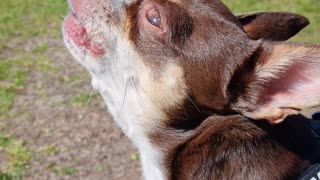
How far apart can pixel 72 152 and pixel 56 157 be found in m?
0.14

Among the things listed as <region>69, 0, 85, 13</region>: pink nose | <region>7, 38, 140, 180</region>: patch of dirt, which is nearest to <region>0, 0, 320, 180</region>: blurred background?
<region>7, 38, 140, 180</region>: patch of dirt

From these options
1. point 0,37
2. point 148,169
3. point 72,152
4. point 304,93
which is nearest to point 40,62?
point 0,37

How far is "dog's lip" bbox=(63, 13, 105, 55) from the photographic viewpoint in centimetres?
301

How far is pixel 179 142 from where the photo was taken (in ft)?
10.2

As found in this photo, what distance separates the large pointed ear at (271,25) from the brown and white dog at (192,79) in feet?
0.05

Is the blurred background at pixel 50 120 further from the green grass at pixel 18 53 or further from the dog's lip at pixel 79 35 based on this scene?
the dog's lip at pixel 79 35

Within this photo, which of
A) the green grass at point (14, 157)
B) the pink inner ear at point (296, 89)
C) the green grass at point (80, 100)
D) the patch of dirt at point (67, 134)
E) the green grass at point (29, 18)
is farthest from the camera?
the green grass at point (29, 18)

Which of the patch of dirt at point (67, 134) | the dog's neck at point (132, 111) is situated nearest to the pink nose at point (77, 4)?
the dog's neck at point (132, 111)

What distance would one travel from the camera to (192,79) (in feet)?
9.78

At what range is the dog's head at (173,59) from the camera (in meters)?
2.87

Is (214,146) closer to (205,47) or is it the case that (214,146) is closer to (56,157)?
(205,47)

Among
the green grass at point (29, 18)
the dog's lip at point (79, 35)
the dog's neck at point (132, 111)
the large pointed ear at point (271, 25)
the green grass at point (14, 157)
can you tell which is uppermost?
the large pointed ear at point (271, 25)

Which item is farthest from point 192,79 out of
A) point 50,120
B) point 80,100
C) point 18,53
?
point 18,53

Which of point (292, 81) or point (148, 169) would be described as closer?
point (292, 81)
